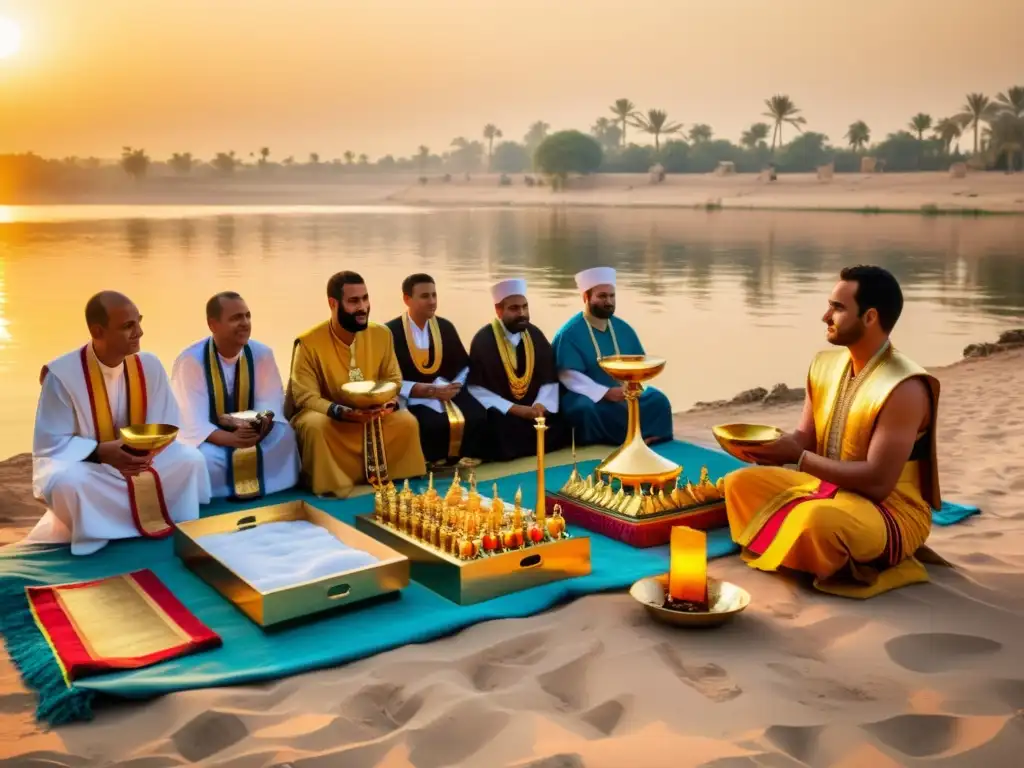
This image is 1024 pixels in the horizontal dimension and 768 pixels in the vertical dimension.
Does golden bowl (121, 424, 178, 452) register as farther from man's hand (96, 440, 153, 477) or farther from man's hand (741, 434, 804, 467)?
man's hand (741, 434, 804, 467)

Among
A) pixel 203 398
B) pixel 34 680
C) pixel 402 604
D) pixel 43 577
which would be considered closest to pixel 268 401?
pixel 203 398

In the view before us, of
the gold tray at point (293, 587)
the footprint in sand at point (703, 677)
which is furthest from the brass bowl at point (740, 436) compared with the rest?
the gold tray at point (293, 587)

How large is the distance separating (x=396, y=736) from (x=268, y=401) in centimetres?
375

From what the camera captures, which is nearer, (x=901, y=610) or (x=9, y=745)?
(x=9, y=745)

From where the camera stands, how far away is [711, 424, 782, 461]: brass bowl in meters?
4.28

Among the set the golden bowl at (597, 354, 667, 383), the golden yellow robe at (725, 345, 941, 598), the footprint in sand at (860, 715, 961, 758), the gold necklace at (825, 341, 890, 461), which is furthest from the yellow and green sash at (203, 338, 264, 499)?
the footprint in sand at (860, 715, 961, 758)

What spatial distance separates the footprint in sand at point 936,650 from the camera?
3676mm

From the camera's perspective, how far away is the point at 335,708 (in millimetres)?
3387

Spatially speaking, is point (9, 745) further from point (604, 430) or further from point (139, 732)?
point (604, 430)

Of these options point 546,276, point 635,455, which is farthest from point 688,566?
point 546,276

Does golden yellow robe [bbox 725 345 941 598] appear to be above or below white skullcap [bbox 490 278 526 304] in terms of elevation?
below

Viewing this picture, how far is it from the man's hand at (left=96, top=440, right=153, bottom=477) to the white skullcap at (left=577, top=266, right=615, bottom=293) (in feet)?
12.2

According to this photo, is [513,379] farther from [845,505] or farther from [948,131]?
[948,131]

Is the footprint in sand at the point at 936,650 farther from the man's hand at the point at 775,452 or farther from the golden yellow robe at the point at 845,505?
the man's hand at the point at 775,452
